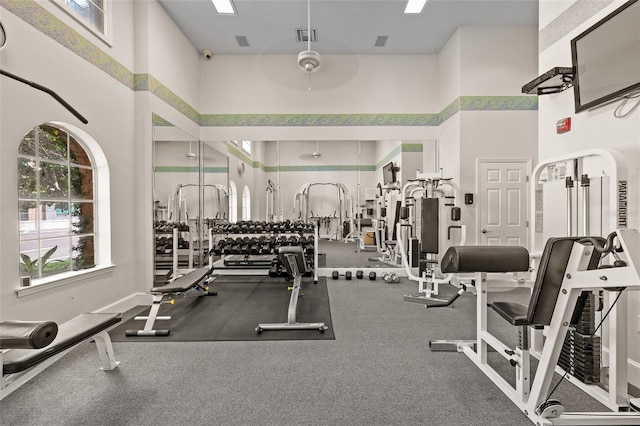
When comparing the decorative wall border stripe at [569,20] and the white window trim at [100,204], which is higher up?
the decorative wall border stripe at [569,20]

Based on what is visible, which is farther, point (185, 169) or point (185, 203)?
point (185, 169)

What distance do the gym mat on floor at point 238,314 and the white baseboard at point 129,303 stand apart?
0.15 m

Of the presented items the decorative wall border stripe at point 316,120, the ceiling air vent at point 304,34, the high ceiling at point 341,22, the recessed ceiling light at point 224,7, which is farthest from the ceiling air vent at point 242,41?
the decorative wall border stripe at point 316,120

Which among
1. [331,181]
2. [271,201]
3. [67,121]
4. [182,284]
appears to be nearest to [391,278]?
[331,181]

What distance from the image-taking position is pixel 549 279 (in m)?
1.58

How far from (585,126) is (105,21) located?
4.82 metres

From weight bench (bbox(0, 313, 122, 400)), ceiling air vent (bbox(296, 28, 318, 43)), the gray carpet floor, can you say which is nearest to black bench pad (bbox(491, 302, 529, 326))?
the gray carpet floor

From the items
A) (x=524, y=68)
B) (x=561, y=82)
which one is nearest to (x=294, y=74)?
(x=524, y=68)

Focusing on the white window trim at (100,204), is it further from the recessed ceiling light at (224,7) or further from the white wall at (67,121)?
the recessed ceiling light at (224,7)

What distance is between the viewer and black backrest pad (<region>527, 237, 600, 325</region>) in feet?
5.10

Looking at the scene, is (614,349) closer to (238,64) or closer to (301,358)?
(301,358)

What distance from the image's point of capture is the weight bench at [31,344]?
149cm

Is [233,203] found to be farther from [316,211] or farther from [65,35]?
[65,35]

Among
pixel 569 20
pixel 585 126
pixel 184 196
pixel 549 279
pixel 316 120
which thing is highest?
pixel 316 120
